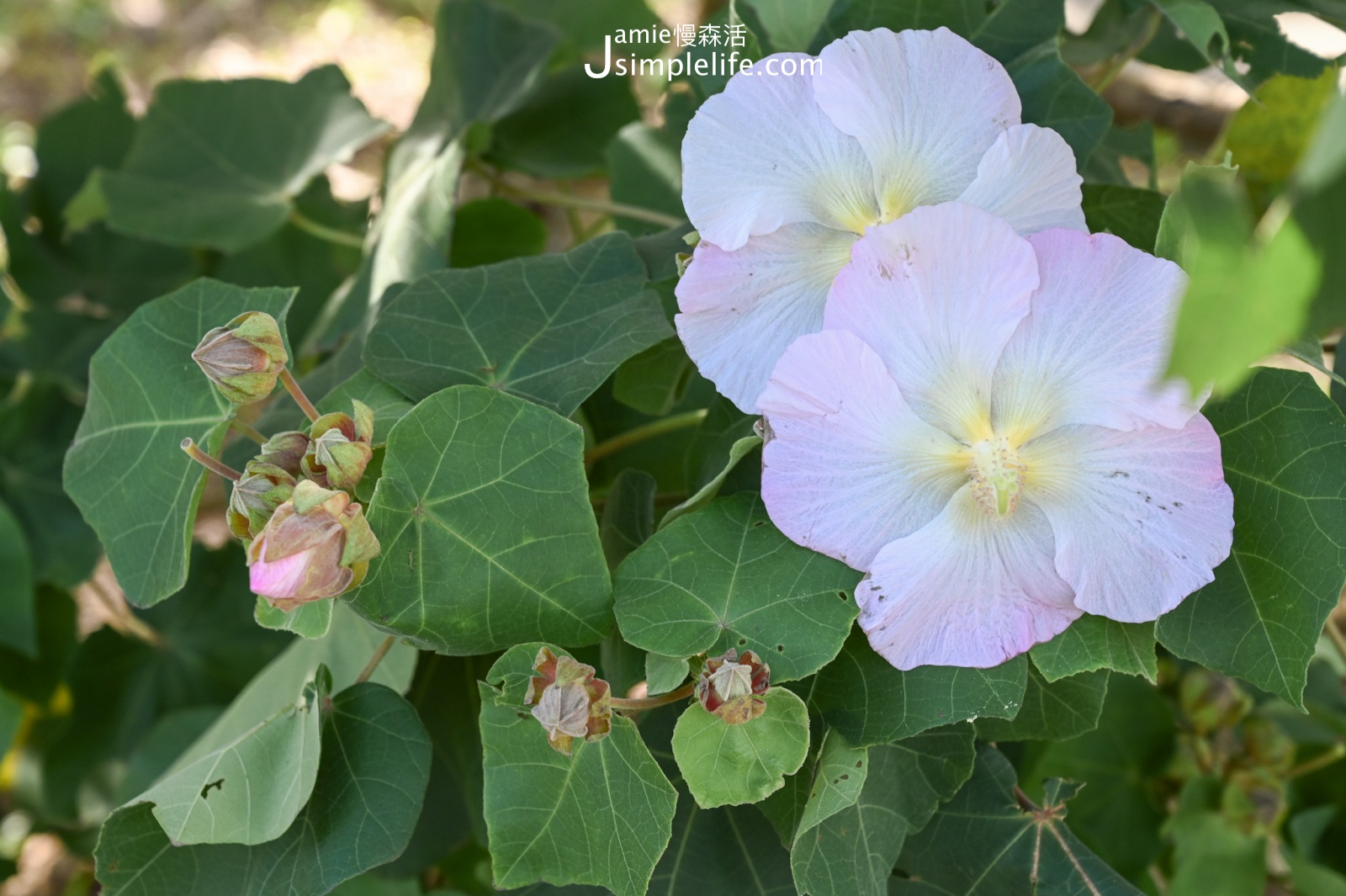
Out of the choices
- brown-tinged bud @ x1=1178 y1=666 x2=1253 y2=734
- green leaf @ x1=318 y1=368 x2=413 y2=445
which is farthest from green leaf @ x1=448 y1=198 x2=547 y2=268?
brown-tinged bud @ x1=1178 y1=666 x2=1253 y2=734

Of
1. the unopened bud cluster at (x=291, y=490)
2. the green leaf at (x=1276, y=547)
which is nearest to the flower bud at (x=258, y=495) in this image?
the unopened bud cluster at (x=291, y=490)

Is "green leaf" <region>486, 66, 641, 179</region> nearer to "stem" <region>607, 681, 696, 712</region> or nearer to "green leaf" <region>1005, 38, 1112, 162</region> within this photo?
"green leaf" <region>1005, 38, 1112, 162</region>

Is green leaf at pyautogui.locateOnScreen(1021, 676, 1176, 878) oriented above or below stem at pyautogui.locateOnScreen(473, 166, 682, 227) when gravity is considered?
below

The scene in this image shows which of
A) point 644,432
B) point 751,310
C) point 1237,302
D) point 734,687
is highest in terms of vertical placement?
point 1237,302

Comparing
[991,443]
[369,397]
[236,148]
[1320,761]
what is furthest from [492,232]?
[1320,761]

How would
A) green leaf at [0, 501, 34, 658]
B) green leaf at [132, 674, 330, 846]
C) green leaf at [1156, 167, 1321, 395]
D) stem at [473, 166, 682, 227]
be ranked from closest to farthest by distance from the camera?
1. green leaf at [1156, 167, 1321, 395]
2. green leaf at [132, 674, 330, 846]
3. stem at [473, 166, 682, 227]
4. green leaf at [0, 501, 34, 658]

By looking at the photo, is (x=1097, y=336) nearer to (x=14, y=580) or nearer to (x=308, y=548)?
(x=308, y=548)
